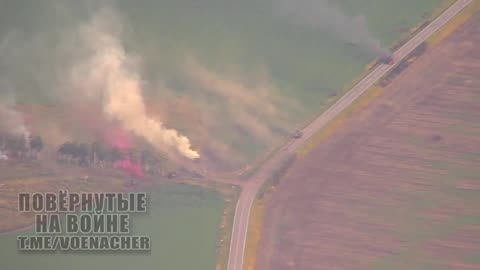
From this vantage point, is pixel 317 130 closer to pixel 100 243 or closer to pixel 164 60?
pixel 164 60

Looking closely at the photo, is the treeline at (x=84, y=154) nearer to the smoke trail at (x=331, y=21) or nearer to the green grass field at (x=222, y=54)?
the green grass field at (x=222, y=54)

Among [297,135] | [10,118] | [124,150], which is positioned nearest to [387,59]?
[297,135]

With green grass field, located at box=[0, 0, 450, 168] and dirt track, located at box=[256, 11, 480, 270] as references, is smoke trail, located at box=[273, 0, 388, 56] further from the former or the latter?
dirt track, located at box=[256, 11, 480, 270]

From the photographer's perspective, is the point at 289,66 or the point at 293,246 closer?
the point at 293,246

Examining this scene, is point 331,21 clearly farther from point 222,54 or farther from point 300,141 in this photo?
point 300,141

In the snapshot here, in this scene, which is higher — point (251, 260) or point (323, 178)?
point (323, 178)

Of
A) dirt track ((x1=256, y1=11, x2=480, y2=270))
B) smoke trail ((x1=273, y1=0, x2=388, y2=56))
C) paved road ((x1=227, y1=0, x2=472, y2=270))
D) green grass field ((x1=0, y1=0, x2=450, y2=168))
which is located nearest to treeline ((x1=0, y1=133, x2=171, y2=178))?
green grass field ((x1=0, y1=0, x2=450, y2=168))

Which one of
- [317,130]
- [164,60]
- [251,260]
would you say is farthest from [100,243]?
[317,130]
